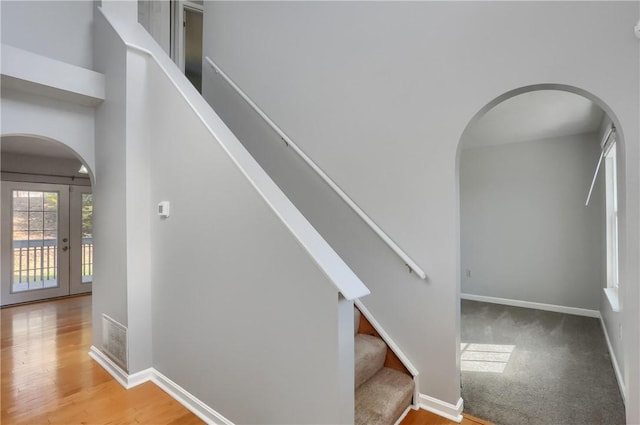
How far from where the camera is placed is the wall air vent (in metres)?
2.34

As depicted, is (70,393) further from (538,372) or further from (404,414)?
(538,372)

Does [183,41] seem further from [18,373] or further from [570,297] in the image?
[570,297]

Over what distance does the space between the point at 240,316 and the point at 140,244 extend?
3.87 feet

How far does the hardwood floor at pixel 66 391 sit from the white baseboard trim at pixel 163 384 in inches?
1.3

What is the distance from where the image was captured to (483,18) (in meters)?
1.89

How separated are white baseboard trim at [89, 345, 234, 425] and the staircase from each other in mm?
789

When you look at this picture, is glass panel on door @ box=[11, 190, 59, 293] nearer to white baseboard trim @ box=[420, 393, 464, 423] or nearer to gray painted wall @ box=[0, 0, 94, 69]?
gray painted wall @ box=[0, 0, 94, 69]

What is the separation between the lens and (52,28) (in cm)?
260

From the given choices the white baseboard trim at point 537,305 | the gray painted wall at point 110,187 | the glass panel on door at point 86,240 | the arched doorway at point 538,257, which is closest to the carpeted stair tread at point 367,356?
the arched doorway at point 538,257

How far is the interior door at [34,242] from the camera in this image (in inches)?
191

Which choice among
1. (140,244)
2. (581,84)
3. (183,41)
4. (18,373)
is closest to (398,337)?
(581,84)

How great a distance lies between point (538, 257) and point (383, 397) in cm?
386

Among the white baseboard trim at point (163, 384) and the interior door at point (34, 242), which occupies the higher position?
the interior door at point (34, 242)

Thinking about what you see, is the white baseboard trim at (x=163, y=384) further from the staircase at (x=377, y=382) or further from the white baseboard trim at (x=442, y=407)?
the white baseboard trim at (x=442, y=407)
